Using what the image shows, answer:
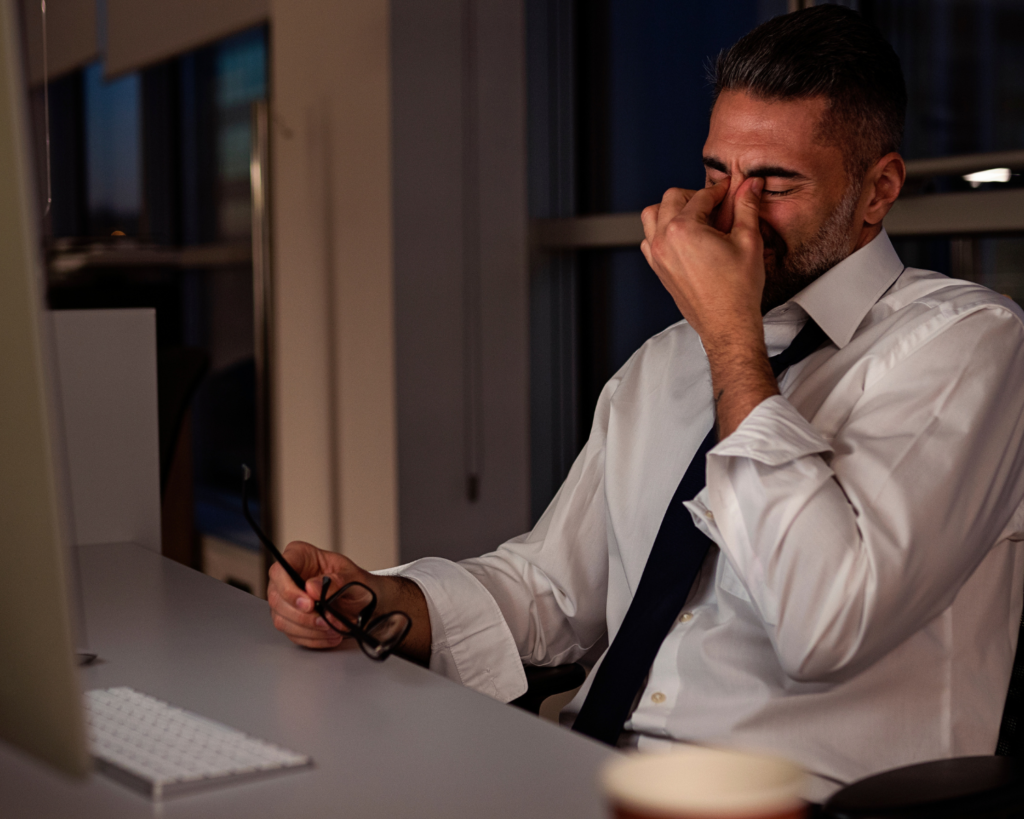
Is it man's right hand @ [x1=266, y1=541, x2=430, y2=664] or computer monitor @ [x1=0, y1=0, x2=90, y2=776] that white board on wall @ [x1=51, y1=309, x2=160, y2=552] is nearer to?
man's right hand @ [x1=266, y1=541, x2=430, y2=664]

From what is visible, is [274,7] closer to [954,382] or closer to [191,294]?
[191,294]

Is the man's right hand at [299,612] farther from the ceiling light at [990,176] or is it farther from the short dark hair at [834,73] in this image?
the ceiling light at [990,176]

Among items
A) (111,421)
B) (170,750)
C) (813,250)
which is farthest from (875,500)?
(111,421)

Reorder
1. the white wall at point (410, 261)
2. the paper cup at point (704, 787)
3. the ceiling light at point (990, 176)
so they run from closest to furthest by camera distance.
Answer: the paper cup at point (704, 787)
the ceiling light at point (990, 176)
the white wall at point (410, 261)

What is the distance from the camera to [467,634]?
4.42 ft

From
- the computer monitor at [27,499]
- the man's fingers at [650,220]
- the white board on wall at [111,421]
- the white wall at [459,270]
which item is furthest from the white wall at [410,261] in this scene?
the computer monitor at [27,499]

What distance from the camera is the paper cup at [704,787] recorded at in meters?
0.37

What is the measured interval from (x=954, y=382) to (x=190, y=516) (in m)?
2.38

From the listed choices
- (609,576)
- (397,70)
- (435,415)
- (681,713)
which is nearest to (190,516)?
(435,415)

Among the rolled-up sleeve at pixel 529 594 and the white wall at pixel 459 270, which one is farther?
the white wall at pixel 459 270

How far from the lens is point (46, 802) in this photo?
0.73m

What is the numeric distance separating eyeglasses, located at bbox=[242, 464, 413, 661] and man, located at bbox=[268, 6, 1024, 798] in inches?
0.7

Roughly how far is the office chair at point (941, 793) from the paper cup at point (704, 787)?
1.23ft

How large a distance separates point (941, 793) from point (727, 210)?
0.80m
